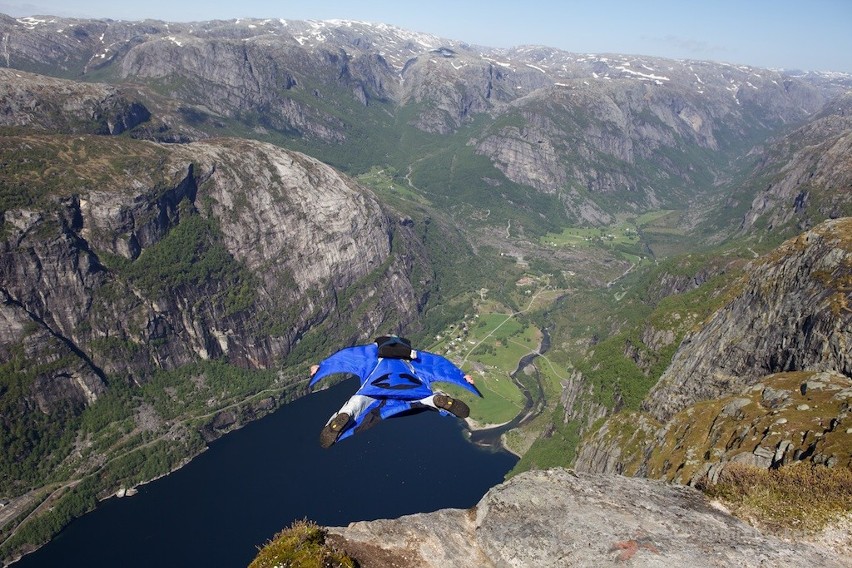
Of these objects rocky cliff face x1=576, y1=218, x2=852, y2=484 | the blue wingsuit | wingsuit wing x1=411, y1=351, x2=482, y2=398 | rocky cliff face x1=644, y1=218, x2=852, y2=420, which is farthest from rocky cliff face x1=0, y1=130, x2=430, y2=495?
wingsuit wing x1=411, y1=351, x2=482, y2=398

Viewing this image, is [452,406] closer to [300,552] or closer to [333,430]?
[333,430]

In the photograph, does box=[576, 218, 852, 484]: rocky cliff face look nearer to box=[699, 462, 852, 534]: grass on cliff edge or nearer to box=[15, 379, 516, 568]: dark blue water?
box=[699, 462, 852, 534]: grass on cliff edge

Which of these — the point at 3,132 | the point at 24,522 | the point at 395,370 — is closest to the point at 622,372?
the point at 395,370

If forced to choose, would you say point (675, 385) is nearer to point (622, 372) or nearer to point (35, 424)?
point (622, 372)

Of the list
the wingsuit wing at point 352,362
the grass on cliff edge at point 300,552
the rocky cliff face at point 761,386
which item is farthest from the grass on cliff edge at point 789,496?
the wingsuit wing at point 352,362

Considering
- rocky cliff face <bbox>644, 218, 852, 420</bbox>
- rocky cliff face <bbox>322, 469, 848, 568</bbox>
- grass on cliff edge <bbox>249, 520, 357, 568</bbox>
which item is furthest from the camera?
rocky cliff face <bbox>644, 218, 852, 420</bbox>

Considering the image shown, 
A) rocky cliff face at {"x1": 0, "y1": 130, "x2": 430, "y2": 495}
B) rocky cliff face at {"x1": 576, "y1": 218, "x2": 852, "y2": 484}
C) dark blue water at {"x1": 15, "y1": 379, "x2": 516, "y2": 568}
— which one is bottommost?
dark blue water at {"x1": 15, "y1": 379, "x2": 516, "y2": 568}

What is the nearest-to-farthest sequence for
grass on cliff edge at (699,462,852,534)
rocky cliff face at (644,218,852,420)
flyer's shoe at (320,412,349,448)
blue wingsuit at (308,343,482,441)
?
grass on cliff edge at (699,462,852,534), flyer's shoe at (320,412,349,448), blue wingsuit at (308,343,482,441), rocky cliff face at (644,218,852,420)
